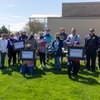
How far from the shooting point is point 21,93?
6742 mm

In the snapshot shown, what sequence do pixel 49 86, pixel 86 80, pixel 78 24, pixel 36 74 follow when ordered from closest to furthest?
pixel 49 86, pixel 86 80, pixel 36 74, pixel 78 24

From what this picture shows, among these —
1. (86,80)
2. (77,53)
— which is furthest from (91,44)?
(86,80)

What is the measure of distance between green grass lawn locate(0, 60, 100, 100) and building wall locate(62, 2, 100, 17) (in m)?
24.0

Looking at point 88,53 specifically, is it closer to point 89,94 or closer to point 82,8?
point 89,94

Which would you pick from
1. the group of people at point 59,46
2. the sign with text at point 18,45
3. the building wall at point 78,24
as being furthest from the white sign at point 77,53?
the building wall at point 78,24

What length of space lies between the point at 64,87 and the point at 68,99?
1.16 meters

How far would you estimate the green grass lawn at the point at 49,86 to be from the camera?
647 cm

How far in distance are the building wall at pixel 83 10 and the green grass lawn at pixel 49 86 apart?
78.6 ft

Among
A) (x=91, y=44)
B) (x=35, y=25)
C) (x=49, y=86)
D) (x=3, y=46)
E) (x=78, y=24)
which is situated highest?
(x=35, y=25)

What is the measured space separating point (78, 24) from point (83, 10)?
355 inches

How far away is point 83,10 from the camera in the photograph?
32812 mm

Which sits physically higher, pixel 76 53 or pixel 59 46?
pixel 59 46

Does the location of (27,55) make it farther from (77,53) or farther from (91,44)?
(91,44)

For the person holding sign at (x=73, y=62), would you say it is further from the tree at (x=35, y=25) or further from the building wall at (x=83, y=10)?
the tree at (x=35, y=25)
